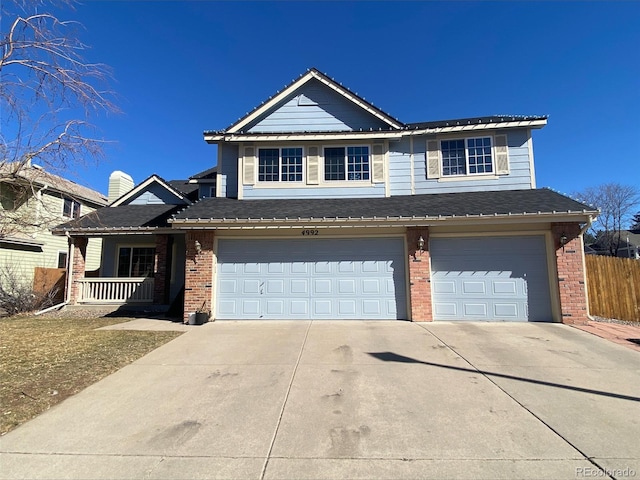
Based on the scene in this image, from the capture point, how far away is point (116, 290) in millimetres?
12734

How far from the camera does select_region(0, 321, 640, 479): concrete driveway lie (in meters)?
2.89

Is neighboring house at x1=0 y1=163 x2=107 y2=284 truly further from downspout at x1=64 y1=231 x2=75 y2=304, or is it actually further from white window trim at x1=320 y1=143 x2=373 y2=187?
white window trim at x1=320 y1=143 x2=373 y2=187

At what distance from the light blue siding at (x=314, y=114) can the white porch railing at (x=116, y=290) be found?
7113 mm

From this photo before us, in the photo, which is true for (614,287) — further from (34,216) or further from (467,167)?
(34,216)

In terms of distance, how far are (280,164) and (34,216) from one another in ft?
23.1

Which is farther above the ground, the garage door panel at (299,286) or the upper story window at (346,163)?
the upper story window at (346,163)

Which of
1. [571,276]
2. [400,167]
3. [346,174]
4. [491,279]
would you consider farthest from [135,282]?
[571,276]

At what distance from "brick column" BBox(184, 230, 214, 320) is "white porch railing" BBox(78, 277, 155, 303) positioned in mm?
3531

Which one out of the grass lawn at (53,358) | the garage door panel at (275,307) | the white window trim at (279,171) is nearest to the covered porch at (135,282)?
the grass lawn at (53,358)

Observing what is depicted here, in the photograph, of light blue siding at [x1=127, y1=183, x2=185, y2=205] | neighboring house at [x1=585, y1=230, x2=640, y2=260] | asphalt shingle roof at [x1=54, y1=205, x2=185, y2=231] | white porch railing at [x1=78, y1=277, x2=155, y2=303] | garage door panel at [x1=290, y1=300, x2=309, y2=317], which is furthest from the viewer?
neighboring house at [x1=585, y1=230, x2=640, y2=260]

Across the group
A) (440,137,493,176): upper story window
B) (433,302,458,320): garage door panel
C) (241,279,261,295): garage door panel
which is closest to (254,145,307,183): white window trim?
(241,279,261,295): garage door panel

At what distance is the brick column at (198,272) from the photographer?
979 cm

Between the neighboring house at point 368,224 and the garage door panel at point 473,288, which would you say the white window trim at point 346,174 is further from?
the garage door panel at point 473,288

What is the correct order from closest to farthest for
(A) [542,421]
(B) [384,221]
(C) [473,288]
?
(A) [542,421]
(B) [384,221]
(C) [473,288]
